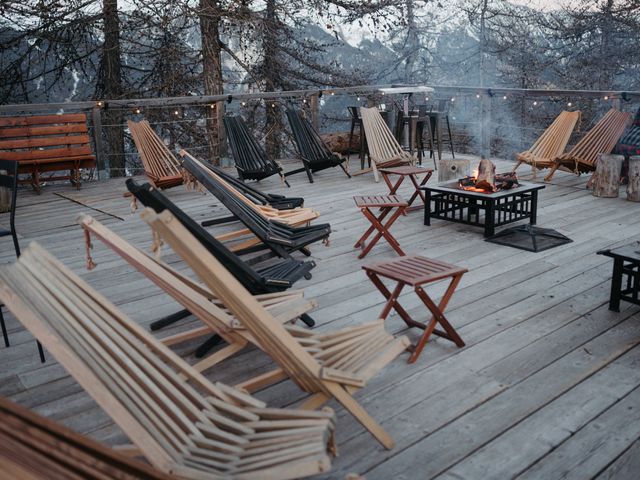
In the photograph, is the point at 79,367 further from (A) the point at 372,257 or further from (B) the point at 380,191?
(B) the point at 380,191

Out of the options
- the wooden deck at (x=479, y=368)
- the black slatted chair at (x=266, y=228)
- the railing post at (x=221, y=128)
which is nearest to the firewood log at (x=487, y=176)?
the wooden deck at (x=479, y=368)

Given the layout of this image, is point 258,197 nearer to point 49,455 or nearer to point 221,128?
point 221,128

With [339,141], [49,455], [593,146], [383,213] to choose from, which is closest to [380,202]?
[383,213]

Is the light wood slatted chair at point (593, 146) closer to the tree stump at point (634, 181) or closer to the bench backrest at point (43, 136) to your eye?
the tree stump at point (634, 181)

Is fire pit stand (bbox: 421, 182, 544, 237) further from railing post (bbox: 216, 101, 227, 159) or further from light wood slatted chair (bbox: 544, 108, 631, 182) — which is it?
railing post (bbox: 216, 101, 227, 159)

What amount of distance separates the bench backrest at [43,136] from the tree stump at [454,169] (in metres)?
4.31

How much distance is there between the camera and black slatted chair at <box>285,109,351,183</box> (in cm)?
825

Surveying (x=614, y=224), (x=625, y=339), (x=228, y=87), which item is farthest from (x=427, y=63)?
(x=625, y=339)

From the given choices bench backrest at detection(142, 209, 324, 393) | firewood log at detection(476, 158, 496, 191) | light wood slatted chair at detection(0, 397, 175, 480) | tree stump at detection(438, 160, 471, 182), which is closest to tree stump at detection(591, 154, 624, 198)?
tree stump at detection(438, 160, 471, 182)

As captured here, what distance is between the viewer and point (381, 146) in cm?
834

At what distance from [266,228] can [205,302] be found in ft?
4.54

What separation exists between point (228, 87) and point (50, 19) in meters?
5.58

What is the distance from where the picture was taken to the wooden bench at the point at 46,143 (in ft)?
25.7

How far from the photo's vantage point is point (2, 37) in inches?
460
